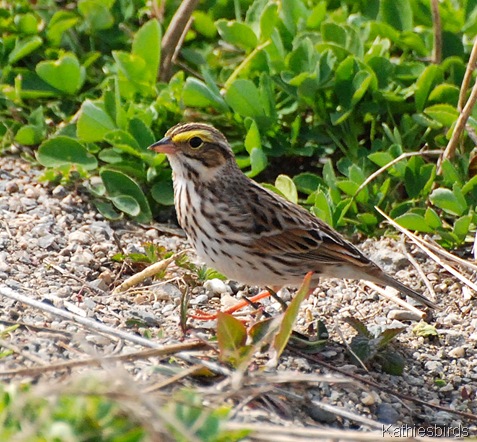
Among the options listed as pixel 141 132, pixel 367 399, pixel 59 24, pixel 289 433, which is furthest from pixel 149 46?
pixel 289 433

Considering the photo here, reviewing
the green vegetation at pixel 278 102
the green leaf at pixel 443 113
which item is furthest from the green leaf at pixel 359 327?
the green leaf at pixel 443 113

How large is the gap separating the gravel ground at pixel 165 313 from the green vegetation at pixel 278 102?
22cm

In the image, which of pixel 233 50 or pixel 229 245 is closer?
pixel 229 245

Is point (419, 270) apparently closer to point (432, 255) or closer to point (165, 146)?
point (432, 255)

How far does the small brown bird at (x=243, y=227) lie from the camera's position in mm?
5379

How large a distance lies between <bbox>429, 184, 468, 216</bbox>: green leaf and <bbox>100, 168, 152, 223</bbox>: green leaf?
69.4 inches

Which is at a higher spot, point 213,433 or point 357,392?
point 213,433

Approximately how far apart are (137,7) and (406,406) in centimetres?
417

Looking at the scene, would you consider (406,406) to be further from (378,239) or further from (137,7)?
(137,7)

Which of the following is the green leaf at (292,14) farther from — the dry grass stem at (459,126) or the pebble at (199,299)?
the pebble at (199,299)

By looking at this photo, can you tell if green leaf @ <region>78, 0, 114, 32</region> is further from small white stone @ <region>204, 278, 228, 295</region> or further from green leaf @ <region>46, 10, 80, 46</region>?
small white stone @ <region>204, 278, 228, 295</region>

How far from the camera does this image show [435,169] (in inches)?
253

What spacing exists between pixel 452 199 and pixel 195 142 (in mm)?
1662

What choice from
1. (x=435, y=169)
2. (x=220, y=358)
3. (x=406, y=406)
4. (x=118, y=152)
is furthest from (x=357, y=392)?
(x=118, y=152)
